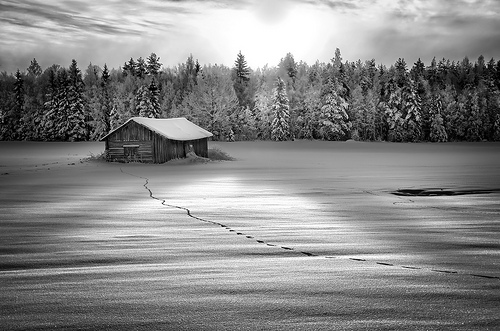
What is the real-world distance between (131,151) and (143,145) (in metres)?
1.45

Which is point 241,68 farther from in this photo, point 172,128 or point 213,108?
point 172,128

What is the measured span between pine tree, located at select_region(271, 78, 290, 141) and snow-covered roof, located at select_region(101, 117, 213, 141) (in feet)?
132

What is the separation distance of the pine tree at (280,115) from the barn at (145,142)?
46.6 metres

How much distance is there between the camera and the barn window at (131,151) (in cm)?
5172

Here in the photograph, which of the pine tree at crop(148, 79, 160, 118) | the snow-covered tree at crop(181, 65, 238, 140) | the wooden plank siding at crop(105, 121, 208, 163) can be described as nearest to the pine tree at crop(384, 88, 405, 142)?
the snow-covered tree at crop(181, 65, 238, 140)

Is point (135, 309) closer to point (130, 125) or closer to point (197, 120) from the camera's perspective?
point (130, 125)

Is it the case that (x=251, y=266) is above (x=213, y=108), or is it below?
below

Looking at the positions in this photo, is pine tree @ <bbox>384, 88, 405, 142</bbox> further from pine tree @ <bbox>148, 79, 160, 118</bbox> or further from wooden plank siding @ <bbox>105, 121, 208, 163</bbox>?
wooden plank siding @ <bbox>105, 121, 208, 163</bbox>

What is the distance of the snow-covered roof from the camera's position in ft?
169

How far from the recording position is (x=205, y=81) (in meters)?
100

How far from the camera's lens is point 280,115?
99.5m

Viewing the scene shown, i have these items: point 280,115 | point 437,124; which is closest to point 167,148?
point 280,115

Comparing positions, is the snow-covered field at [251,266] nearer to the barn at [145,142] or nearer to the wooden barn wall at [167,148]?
the wooden barn wall at [167,148]

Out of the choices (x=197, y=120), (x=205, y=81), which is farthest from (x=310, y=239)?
(x=205, y=81)
